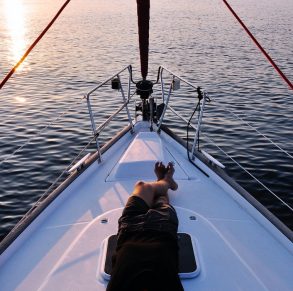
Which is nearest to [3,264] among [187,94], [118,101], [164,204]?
[164,204]

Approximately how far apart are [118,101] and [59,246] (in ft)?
40.6

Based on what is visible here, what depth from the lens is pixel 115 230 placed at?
427cm

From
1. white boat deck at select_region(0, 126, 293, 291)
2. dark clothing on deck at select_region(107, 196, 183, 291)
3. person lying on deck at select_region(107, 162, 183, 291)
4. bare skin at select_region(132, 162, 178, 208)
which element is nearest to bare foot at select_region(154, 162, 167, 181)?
bare skin at select_region(132, 162, 178, 208)

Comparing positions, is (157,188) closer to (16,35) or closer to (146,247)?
(146,247)

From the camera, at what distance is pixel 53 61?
2436 cm

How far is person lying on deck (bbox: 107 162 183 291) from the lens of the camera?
296 cm

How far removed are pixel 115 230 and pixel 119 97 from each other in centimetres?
1281

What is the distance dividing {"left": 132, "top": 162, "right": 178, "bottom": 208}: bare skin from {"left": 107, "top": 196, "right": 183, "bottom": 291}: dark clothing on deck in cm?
24

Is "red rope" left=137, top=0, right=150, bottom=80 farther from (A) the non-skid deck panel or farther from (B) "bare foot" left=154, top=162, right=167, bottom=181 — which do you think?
(A) the non-skid deck panel

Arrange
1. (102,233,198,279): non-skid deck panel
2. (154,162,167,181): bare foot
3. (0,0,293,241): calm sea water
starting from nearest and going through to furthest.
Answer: (102,233,198,279): non-skid deck panel, (154,162,167,181): bare foot, (0,0,293,241): calm sea water

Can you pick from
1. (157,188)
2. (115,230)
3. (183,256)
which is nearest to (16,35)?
(157,188)

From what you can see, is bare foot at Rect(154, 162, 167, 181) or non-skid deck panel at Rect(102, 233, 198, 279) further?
bare foot at Rect(154, 162, 167, 181)

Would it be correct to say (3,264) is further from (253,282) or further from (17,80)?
(17,80)

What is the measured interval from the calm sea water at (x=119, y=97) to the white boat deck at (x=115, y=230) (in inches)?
65.8
